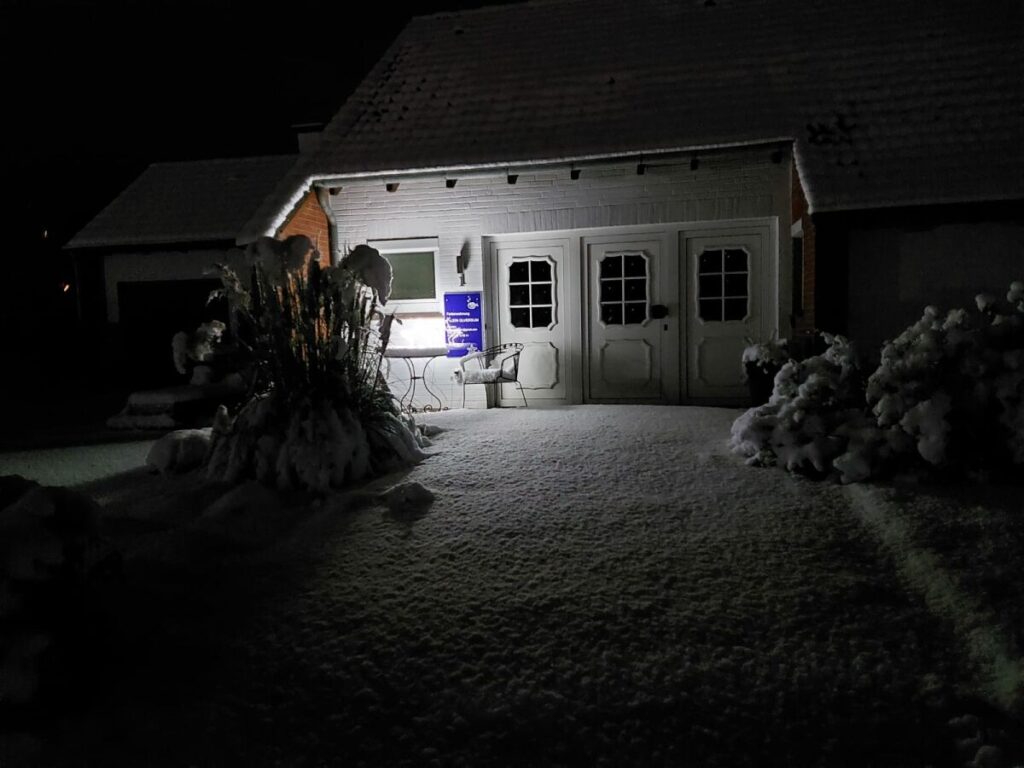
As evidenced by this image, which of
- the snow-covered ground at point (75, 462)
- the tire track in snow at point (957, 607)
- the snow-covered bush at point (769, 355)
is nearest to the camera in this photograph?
the tire track in snow at point (957, 607)

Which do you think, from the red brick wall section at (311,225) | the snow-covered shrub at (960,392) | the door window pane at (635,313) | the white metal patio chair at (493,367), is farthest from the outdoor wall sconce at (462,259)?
the snow-covered shrub at (960,392)

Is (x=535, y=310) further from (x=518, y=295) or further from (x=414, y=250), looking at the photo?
(x=414, y=250)

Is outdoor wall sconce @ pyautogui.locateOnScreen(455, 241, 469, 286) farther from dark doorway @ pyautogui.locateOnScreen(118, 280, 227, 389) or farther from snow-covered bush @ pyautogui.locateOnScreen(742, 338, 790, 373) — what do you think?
dark doorway @ pyautogui.locateOnScreen(118, 280, 227, 389)

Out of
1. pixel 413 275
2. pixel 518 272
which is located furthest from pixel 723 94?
pixel 413 275

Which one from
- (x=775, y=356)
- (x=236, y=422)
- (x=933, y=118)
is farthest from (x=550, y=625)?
(x=933, y=118)

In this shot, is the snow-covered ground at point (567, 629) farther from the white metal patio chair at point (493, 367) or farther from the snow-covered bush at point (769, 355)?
the white metal patio chair at point (493, 367)

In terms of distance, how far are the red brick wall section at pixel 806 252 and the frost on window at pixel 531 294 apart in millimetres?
2918

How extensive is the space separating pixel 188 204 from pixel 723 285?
26.9ft

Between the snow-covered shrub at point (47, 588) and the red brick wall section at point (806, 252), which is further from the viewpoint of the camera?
the red brick wall section at point (806, 252)

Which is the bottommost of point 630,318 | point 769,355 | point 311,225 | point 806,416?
point 806,416

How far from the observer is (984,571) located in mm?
3100

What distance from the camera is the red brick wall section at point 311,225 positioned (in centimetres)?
842

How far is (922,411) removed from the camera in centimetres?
425

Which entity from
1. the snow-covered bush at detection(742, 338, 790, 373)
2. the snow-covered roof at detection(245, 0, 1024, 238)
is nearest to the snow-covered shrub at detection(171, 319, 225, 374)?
the snow-covered roof at detection(245, 0, 1024, 238)
